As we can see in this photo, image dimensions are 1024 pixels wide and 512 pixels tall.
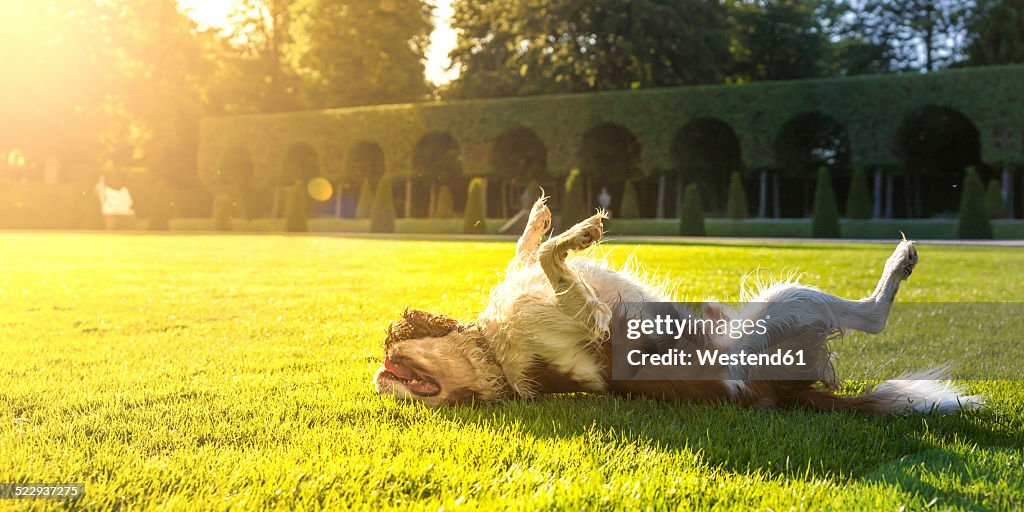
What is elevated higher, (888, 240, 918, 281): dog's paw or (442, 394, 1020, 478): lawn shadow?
(888, 240, 918, 281): dog's paw

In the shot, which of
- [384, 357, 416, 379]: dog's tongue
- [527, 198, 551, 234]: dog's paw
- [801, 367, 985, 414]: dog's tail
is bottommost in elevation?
[801, 367, 985, 414]: dog's tail

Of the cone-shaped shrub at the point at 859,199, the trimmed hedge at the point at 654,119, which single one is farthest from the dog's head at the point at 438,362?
the trimmed hedge at the point at 654,119

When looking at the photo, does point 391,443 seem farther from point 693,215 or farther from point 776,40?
point 776,40

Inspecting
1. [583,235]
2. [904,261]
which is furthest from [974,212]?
[583,235]

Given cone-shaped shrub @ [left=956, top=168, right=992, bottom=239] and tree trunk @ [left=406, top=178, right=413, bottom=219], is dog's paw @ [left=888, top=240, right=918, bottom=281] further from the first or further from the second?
tree trunk @ [left=406, top=178, right=413, bottom=219]

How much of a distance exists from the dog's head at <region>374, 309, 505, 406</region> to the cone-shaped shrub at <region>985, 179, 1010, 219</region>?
24945 millimetres

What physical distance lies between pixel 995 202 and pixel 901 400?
24627 mm

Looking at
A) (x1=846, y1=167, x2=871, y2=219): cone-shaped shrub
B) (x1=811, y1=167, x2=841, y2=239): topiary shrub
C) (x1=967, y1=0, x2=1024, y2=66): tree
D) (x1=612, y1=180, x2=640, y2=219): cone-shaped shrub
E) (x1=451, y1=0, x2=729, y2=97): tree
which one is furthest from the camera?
(x1=967, y1=0, x2=1024, y2=66): tree

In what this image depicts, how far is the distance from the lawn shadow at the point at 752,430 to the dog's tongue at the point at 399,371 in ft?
0.82

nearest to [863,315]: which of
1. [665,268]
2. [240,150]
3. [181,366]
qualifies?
[181,366]

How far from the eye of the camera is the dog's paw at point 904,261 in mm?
3051

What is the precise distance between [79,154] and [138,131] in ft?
11.2

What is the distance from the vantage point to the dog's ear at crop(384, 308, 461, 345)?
122 inches

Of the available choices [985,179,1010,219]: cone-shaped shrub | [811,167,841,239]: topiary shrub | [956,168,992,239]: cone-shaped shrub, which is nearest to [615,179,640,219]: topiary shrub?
[811,167,841,239]: topiary shrub
